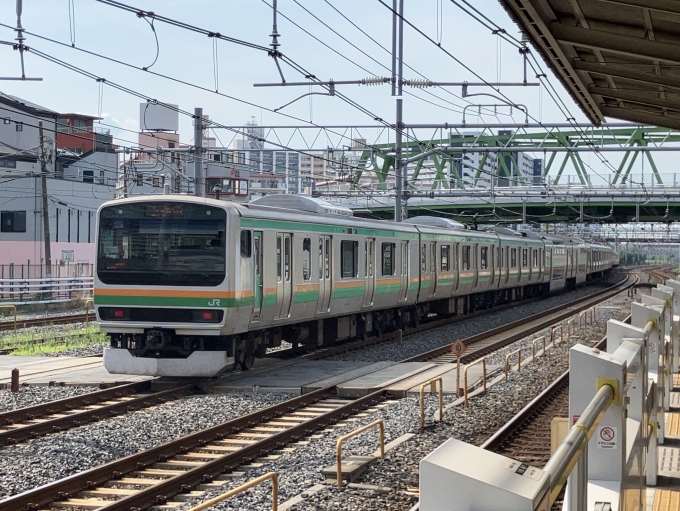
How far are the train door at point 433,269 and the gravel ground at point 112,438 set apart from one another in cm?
1163

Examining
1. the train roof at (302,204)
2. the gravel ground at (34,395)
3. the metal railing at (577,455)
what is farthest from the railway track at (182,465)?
the train roof at (302,204)

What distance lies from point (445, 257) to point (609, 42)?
711 inches

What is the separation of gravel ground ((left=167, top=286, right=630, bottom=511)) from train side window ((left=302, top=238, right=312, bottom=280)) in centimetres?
359

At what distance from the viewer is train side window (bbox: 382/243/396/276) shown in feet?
68.5

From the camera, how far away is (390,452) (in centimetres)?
973

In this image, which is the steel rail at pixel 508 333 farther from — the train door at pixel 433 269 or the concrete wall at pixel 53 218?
the concrete wall at pixel 53 218

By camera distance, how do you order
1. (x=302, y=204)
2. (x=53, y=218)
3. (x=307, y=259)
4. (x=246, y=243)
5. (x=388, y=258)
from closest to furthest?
(x=246, y=243) → (x=307, y=259) → (x=302, y=204) → (x=388, y=258) → (x=53, y=218)

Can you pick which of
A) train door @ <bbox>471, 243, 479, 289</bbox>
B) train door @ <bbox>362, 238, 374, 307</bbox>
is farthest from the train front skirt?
train door @ <bbox>471, 243, 479, 289</bbox>

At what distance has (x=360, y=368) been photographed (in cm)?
1591

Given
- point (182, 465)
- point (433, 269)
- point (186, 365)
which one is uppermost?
point (433, 269)

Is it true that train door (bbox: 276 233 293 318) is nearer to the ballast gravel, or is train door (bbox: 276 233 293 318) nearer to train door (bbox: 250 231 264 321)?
train door (bbox: 250 231 264 321)

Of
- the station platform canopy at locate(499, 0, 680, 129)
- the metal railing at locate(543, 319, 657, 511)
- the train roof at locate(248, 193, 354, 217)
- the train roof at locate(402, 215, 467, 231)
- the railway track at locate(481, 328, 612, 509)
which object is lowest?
the railway track at locate(481, 328, 612, 509)

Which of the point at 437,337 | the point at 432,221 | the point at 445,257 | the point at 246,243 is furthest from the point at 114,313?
the point at 432,221

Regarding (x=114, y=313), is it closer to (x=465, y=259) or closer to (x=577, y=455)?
(x=577, y=455)
